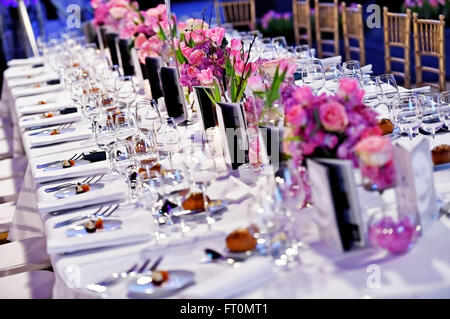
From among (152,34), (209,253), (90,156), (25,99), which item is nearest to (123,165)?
(90,156)

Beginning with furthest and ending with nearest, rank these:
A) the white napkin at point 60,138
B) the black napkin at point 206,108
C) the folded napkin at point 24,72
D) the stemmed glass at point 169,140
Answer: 1. the folded napkin at point 24,72
2. the white napkin at point 60,138
3. the black napkin at point 206,108
4. the stemmed glass at point 169,140

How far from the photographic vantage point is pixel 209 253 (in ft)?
5.77

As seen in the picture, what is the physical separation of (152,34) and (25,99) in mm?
1016

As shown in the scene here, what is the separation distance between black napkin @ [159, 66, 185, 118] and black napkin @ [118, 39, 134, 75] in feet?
5.22

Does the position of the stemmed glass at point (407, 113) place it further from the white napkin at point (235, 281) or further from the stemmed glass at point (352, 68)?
the white napkin at point (235, 281)

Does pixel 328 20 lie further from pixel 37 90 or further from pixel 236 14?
pixel 37 90

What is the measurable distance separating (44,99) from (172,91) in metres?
1.39

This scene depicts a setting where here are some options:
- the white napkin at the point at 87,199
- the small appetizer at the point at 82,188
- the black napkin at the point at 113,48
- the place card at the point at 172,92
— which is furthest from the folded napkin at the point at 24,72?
the white napkin at the point at 87,199

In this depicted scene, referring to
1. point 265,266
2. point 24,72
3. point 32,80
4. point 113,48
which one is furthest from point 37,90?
point 265,266

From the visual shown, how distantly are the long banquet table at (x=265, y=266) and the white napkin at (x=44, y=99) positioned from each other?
2.34 meters

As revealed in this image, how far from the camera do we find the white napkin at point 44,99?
169 inches

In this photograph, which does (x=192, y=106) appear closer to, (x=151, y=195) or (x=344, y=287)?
(x=151, y=195)

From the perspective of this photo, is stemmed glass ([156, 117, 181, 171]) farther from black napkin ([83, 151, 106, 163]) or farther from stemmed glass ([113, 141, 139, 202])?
black napkin ([83, 151, 106, 163])

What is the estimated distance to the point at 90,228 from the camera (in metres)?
1.96
